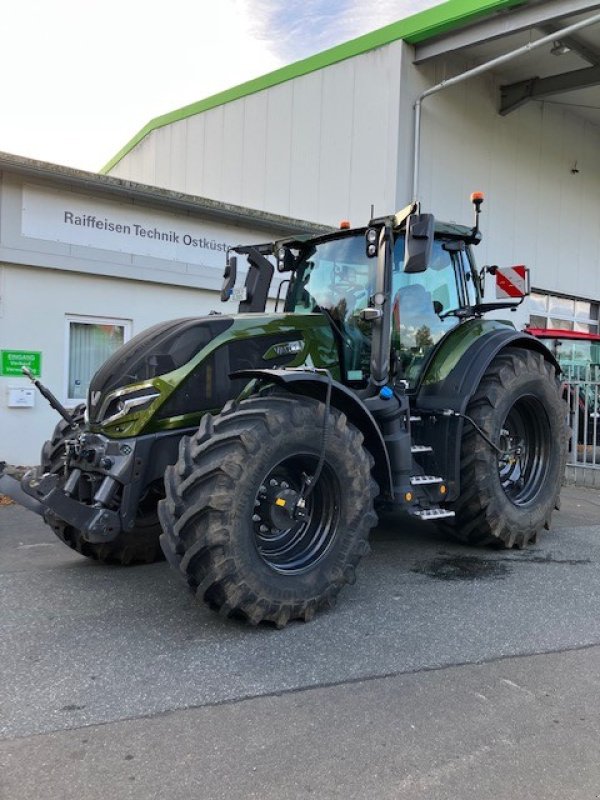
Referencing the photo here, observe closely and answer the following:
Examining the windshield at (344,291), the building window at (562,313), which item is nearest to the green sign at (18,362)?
the windshield at (344,291)

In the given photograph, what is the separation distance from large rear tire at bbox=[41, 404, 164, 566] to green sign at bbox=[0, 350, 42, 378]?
3514 millimetres

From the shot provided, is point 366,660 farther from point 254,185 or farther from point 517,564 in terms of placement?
point 254,185

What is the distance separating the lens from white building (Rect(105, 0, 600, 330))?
1138 centimetres

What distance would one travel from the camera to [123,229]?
8.99m

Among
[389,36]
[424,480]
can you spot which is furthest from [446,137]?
[424,480]

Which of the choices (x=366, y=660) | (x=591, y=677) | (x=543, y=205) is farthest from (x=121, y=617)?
(x=543, y=205)

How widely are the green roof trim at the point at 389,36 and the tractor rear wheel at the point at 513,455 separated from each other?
716 cm

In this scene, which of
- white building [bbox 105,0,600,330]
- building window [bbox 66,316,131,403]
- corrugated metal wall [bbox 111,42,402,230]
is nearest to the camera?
building window [bbox 66,316,131,403]

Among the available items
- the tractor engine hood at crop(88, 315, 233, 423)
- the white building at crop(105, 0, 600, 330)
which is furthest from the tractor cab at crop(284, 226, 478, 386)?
the white building at crop(105, 0, 600, 330)

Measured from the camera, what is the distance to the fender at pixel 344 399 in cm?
393

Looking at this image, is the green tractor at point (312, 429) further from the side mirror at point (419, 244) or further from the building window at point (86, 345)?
the building window at point (86, 345)

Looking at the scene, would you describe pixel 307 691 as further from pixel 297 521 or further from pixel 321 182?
pixel 321 182

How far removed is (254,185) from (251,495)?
11.5 meters

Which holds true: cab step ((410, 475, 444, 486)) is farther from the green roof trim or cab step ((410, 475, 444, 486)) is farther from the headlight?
the green roof trim
